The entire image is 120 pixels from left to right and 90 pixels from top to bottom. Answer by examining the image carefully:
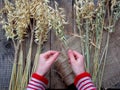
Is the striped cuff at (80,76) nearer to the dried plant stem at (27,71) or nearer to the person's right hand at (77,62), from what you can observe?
the person's right hand at (77,62)

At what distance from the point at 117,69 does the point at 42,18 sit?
0.35 m

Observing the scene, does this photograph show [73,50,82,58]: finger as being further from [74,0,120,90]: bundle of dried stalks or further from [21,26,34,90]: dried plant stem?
[21,26,34,90]: dried plant stem

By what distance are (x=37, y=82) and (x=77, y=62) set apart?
0.54 ft

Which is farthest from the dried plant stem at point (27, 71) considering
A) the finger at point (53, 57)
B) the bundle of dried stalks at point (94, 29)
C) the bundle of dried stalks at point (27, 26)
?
the bundle of dried stalks at point (94, 29)

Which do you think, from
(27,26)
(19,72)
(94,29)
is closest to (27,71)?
(19,72)

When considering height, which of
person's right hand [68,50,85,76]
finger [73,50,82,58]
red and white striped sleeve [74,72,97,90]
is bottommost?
red and white striped sleeve [74,72,97,90]

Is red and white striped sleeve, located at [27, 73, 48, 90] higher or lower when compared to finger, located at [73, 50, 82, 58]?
lower

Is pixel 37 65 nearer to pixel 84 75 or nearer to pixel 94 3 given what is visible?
pixel 84 75

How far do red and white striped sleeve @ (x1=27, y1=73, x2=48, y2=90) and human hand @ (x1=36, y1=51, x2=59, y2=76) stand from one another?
17mm

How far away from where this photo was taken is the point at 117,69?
1.53 m

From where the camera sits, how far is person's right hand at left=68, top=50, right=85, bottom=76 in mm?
1445

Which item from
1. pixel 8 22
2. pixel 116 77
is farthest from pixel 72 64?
pixel 8 22

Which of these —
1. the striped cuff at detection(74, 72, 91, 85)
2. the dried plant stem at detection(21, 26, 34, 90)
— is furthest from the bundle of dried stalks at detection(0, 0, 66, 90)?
the striped cuff at detection(74, 72, 91, 85)

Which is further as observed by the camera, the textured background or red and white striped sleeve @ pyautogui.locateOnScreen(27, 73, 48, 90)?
the textured background
